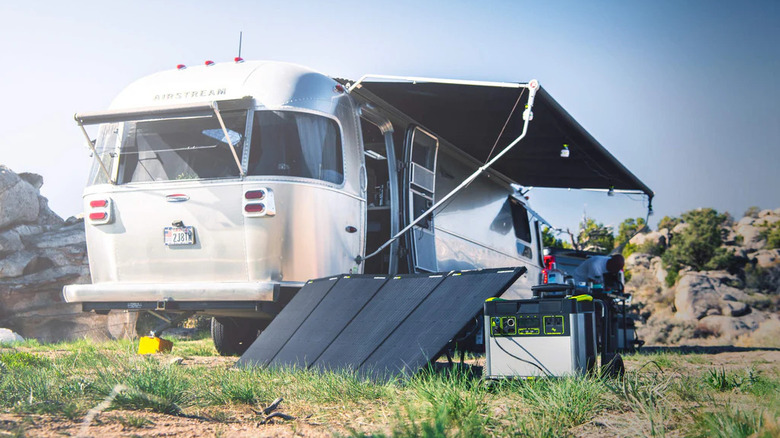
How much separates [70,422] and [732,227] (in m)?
44.0

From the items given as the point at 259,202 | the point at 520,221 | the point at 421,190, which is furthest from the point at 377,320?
the point at 520,221

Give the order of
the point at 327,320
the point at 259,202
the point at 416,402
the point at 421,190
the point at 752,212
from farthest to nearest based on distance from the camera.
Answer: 1. the point at 752,212
2. the point at 421,190
3. the point at 259,202
4. the point at 327,320
5. the point at 416,402

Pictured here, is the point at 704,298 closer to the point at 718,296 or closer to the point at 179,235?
the point at 718,296

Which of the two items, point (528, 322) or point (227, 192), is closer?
point (528, 322)

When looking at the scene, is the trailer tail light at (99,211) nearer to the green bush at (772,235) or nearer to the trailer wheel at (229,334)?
the trailer wheel at (229,334)

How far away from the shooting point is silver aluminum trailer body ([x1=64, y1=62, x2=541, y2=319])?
6750 mm

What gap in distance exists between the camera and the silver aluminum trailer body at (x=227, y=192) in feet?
22.1

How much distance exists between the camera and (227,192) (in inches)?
268

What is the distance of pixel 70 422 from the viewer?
335 centimetres

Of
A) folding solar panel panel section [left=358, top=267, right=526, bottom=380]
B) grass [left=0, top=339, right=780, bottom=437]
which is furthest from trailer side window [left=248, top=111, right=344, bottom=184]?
grass [left=0, top=339, right=780, bottom=437]

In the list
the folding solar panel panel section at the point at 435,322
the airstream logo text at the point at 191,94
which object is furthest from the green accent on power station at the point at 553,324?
the airstream logo text at the point at 191,94

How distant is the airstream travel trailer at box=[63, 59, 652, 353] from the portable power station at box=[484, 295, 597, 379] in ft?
8.38

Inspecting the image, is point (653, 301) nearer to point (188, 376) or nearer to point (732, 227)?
point (732, 227)

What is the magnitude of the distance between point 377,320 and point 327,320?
0.54 m
